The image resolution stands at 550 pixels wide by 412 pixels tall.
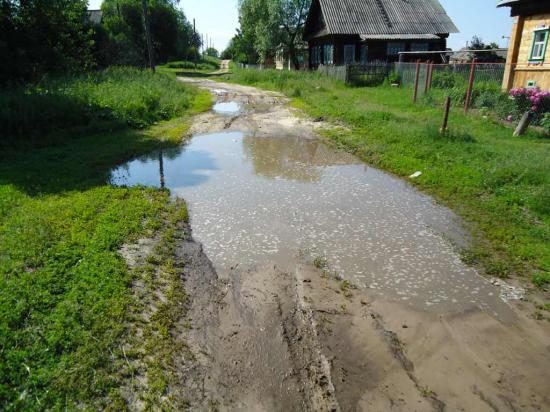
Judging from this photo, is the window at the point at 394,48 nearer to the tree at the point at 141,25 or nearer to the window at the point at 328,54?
the window at the point at 328,54

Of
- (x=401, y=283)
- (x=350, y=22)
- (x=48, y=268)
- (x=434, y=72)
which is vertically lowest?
(x=401, y=283)

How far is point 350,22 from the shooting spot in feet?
90.3

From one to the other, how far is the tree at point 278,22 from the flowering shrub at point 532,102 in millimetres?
28192

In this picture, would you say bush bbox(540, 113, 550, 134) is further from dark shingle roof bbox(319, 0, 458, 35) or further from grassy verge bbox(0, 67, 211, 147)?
dark shingle roof bbox(319, 0, 458, 35)

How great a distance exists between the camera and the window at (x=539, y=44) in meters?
14.0

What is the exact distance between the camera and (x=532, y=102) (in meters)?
10.7

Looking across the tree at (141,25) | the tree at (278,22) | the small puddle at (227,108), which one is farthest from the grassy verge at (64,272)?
the tree at (141,25)

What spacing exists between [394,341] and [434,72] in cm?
1636

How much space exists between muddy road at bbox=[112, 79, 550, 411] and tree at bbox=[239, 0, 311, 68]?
32043mm

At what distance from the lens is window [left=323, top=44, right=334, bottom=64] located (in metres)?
29.0

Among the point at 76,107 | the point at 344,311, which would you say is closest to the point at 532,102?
the point at 344,311

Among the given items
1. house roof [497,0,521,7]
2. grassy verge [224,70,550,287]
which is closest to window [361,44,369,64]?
house roof [497,0,521,7]

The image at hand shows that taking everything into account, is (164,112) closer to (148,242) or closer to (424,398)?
(148,242)

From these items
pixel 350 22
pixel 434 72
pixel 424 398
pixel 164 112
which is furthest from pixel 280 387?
pixel 350 22
